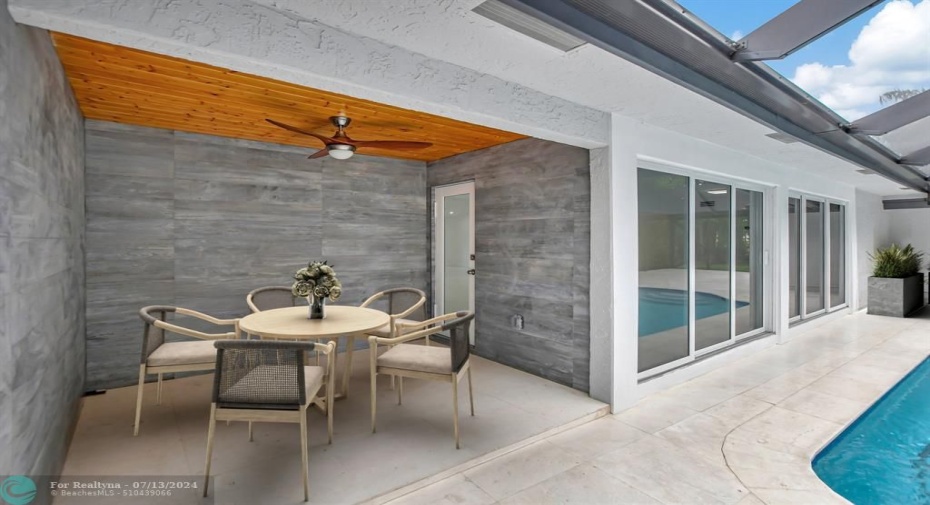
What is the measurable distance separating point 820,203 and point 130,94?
9.01 m

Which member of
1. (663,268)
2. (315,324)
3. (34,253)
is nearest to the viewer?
(34,253)

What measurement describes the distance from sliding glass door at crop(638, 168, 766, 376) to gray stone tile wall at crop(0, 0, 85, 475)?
400cm

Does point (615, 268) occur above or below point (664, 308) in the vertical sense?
above

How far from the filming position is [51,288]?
7.33ft

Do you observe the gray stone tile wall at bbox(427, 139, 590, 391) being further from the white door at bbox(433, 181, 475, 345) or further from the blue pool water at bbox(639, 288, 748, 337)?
the blue pool water at bbox(639, 288, 748, 337)

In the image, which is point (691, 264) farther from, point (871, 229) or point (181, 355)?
point (871, 229)

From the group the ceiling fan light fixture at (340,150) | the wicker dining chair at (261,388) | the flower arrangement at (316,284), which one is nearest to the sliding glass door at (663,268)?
the ceiling fan light fixture at (340,150)

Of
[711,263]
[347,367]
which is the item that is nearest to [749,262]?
[711,263]

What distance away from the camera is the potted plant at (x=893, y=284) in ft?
25.0

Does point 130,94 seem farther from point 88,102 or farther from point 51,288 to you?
point 51,288

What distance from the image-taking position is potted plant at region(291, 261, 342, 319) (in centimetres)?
338

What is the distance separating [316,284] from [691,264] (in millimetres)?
3595

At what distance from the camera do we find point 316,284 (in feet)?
11.1

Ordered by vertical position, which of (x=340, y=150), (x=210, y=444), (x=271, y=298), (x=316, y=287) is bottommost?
(x=210, y=444)
